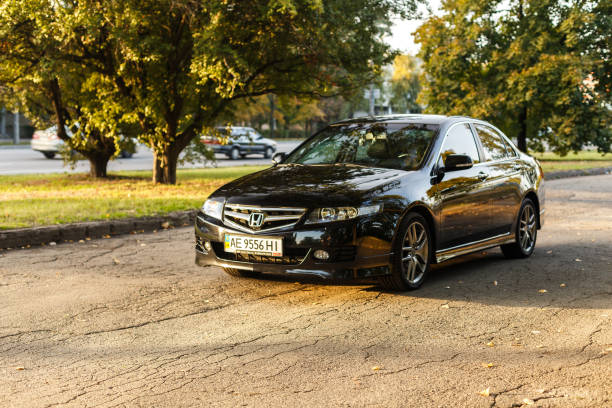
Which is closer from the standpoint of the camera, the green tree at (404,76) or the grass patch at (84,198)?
the grass patch at (84,198)

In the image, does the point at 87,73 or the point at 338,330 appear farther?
the point at 87,73

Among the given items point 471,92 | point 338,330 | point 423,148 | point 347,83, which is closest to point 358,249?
point 338,330

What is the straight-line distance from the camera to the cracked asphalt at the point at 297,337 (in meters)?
4.05

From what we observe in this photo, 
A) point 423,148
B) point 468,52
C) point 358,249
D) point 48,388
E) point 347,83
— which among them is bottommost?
point 48,388

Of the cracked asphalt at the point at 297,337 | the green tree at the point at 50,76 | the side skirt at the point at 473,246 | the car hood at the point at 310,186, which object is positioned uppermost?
the green tree at the point at 50,76

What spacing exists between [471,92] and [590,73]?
13.9ft

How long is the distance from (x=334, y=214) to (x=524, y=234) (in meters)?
3.48

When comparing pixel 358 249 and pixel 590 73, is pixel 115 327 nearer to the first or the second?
pixel 358 249

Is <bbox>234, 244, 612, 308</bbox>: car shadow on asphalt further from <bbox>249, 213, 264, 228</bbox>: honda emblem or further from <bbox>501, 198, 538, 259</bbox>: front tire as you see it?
<bbox>249, 213, 264, 228</bbox>: honda emblem

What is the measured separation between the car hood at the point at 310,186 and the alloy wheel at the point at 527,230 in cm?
254

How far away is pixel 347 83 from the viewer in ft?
57.9

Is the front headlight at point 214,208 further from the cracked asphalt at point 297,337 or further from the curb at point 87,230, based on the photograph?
the curb at point 87,230

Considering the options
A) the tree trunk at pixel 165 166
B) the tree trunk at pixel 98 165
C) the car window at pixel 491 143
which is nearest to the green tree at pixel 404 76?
the tree trunk at pixel 98 165

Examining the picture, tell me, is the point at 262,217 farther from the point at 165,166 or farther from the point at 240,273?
the point at 165,166
